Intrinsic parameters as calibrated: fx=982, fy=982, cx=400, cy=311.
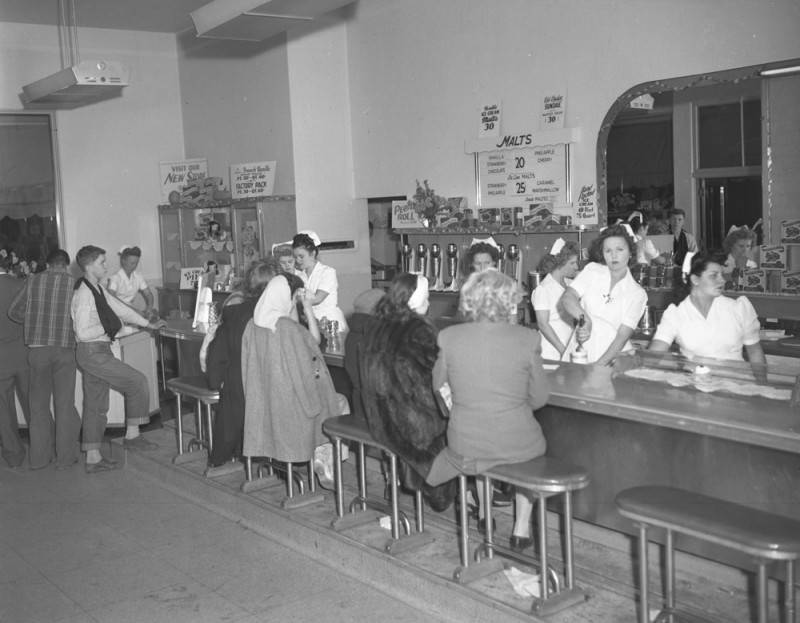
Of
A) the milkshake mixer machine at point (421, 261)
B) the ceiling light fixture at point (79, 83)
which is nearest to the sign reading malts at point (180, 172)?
the ceiling light fixture at point (79, 83)

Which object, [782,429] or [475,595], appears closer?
[782,429]

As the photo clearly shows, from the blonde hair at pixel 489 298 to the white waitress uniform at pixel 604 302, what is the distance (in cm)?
136

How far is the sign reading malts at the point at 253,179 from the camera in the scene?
32.3ft

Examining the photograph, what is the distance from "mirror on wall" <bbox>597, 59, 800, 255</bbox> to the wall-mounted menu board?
370mm

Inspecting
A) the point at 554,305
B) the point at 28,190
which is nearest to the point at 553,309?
the point at 554,305

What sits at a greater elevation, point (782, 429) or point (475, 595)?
point (782, 429)

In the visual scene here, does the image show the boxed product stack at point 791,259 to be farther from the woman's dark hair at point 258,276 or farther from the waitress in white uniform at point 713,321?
the woman's dark hair at point 258,276

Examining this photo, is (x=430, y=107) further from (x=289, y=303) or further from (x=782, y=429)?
(x=782, y=429)

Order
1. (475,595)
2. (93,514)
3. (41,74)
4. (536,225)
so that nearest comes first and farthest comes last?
(475,595), (93,514), (536,225), (41,74)

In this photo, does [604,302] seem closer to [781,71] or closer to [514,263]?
[781,71]

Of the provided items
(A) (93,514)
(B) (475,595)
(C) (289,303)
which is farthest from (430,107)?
(B) (475,595)

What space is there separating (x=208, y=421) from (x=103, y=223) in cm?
524

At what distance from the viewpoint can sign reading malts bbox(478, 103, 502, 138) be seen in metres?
8.27

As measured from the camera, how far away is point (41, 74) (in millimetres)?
10055
